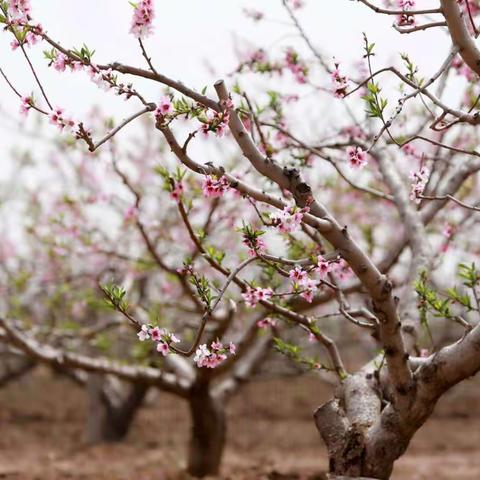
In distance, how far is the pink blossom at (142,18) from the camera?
3.03m

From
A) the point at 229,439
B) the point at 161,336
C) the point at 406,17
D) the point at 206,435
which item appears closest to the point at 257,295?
the point at 161,336

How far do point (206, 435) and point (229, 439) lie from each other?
409cm

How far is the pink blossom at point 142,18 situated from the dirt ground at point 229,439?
13.0 ft

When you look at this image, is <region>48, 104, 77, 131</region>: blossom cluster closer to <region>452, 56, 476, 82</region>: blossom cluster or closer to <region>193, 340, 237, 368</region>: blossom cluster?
<region>193, 340, 237, 368</region>: blossom cluster

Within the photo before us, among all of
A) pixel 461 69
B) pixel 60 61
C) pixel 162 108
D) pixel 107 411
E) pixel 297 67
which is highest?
pixel 297 67

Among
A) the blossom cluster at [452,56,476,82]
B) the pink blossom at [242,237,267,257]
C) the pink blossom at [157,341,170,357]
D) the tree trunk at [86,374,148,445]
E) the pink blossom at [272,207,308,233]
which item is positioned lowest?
the pink blossom at [157,341,170,357]

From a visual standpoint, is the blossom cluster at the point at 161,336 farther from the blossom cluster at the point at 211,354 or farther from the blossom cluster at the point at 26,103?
the blossom cluster at the point at 26,103

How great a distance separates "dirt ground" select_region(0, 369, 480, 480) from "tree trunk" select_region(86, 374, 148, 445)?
220 millimetres

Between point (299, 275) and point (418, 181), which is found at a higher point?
point (418, 181)

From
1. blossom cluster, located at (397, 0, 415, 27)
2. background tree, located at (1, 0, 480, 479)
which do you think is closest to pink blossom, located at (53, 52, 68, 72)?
background tree, located at (1, 0, 480, 479)

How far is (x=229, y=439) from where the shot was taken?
424 inches

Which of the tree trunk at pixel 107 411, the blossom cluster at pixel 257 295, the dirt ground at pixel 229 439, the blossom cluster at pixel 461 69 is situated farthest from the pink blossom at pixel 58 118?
the tree trunk at pixel 107 411

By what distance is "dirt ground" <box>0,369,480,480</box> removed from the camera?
732cm

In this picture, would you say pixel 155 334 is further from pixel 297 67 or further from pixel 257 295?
pixel 297 67
